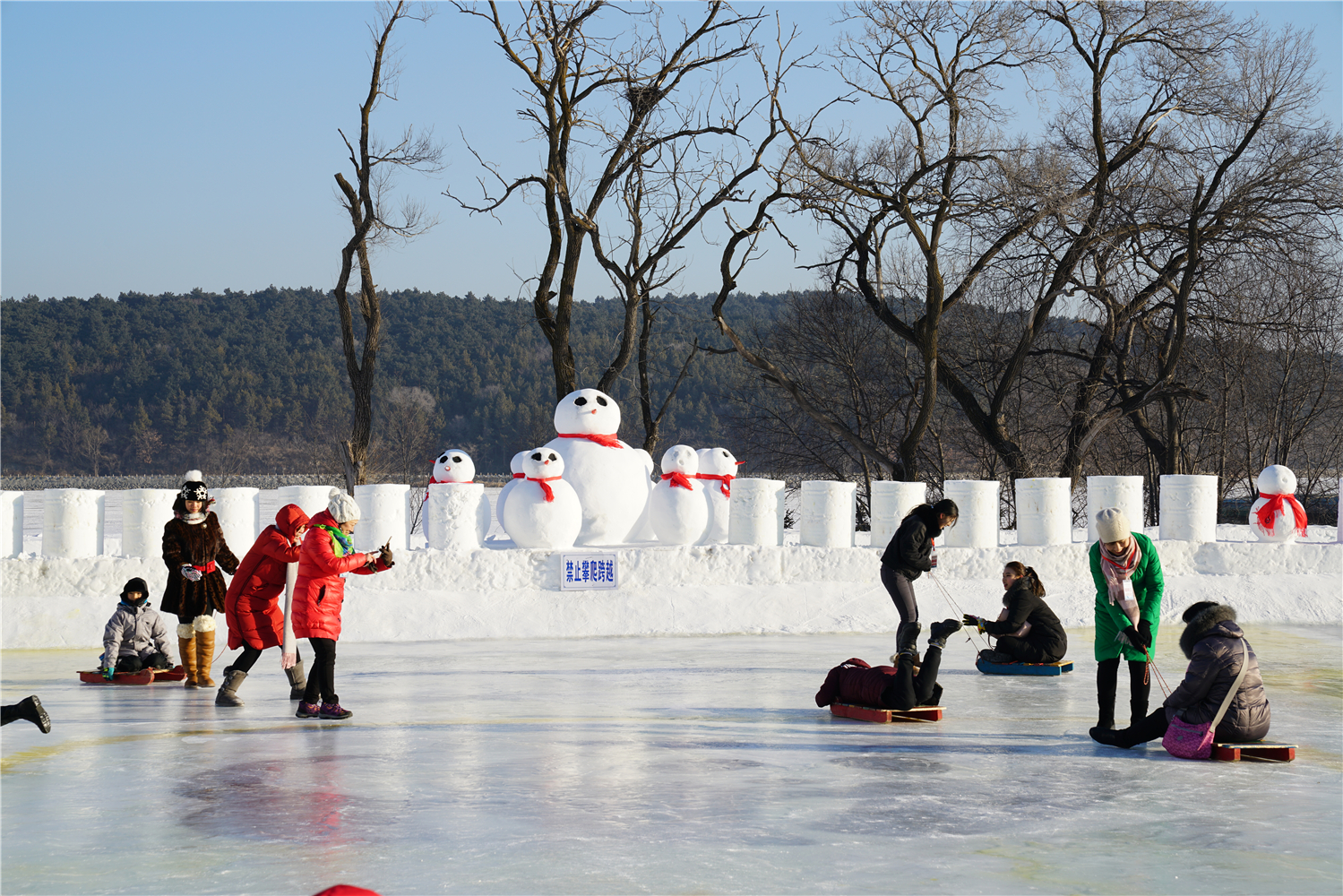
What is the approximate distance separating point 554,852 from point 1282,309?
22343mm

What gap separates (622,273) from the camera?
18281mm

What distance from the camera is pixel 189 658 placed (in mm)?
8578

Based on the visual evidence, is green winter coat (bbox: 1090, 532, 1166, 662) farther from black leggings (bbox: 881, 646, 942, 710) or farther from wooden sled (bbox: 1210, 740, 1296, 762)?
black leggings (bbox: 881, 646, 942, 710)

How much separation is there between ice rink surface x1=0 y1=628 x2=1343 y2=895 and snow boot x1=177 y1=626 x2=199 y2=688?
264mm

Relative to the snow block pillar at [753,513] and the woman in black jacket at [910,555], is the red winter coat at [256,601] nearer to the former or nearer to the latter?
the woman in black jacket at [910,555]

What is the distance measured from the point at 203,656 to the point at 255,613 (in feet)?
3.05

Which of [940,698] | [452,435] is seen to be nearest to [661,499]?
[940,698]

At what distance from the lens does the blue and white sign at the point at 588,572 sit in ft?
38.4

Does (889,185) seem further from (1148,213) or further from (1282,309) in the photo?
(1282,309)

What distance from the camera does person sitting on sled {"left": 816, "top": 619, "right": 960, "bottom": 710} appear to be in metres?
7.19

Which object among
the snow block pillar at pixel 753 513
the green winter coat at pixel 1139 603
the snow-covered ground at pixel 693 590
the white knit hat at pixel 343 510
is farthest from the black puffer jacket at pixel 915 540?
the snow block pillar at pixel 753 513

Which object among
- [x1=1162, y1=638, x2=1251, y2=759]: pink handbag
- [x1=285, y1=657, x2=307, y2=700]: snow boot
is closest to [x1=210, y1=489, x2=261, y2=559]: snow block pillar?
[x1=285, y1=657, x2=307, y2=700]: snow boot

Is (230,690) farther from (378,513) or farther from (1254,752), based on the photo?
(1254,752)

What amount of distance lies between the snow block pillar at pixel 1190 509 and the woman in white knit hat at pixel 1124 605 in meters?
7.01
